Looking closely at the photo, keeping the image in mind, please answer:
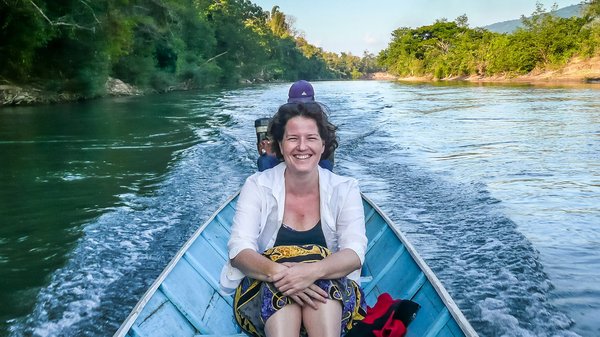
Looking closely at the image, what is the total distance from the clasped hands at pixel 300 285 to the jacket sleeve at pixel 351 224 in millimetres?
289

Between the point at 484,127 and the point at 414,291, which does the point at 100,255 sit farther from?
the point at 484,127

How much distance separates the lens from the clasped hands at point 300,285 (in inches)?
89.2

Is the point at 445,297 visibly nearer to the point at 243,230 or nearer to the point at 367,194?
the point at 243,230

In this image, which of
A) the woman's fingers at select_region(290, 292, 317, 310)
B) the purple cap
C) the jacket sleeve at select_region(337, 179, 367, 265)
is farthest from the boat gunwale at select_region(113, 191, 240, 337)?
the purple cap

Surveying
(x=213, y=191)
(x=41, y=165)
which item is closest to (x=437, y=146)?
(x=213, y=191)

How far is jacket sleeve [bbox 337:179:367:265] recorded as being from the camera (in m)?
2.54

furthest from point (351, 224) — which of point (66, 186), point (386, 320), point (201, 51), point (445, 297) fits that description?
point (201, 51)

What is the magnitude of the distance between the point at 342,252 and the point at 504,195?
555cm

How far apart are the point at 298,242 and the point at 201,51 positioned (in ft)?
149

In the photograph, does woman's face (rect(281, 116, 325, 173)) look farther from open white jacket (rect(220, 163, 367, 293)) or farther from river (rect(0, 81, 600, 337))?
river (rect(0, 81, 600, 337))

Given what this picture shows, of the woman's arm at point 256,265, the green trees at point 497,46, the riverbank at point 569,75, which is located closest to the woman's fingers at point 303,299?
the woman's arm at point 256,265

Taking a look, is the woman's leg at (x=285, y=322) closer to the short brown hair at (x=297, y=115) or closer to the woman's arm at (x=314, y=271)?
the woman's arm at (x=314, y=271)

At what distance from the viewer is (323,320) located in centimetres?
228

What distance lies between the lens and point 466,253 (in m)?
5.34
